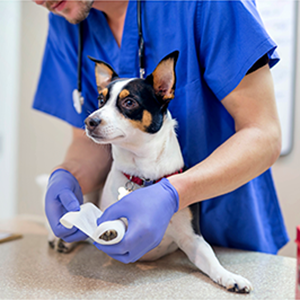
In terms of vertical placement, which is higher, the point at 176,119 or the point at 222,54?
the point at 222,54

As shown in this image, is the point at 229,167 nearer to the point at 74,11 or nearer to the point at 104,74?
the point at 104,74

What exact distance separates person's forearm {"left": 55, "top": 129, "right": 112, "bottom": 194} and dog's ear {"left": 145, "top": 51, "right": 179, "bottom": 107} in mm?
323

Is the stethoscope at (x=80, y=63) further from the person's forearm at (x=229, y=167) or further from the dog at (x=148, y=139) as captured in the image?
the person's forearm at (x=229, y=167)

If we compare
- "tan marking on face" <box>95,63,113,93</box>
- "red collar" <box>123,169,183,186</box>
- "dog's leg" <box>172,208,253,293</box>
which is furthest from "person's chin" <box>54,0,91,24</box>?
"dog's leg" <box>172,208,253,293</box>

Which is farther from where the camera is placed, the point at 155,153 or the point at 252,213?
the point at 252,213

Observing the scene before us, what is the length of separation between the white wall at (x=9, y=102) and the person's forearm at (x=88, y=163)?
1.49 meters

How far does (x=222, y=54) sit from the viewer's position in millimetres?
827

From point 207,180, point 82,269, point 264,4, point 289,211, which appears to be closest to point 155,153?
point 207,180

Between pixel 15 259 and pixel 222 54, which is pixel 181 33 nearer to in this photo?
pixel 222 54

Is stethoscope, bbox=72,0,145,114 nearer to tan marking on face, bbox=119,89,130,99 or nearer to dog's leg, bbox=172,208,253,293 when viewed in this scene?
tan marking on face, bbox=119,89,130,99

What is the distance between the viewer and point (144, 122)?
0.77m

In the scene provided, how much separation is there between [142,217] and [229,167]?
9.7 inches

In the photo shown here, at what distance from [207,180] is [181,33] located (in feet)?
1.39

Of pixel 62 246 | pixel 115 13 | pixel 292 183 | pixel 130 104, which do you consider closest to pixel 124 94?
pixel 130 104
